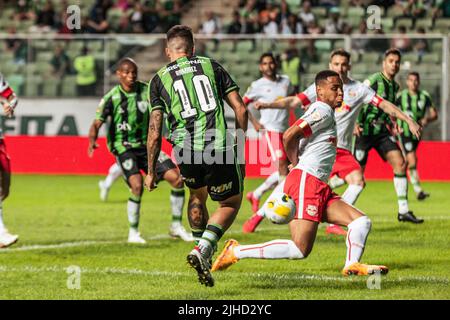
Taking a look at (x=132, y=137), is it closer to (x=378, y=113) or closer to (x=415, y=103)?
(x=378, y=113)

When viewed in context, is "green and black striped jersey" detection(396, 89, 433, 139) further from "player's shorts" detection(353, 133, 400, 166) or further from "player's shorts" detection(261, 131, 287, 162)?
"player's shorts" detection(353, 133, 400, 166)

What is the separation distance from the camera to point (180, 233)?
14.1 meters

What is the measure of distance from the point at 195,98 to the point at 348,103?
400cm

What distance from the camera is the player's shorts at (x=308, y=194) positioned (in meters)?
9.77

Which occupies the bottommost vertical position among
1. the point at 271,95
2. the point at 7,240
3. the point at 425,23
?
the point at 7,240

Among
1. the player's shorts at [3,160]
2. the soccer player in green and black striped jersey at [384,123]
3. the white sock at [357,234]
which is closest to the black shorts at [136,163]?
the player's shorts at [3,160]

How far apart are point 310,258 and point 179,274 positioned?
1.74 meters

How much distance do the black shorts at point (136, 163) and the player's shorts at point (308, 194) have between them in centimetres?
412

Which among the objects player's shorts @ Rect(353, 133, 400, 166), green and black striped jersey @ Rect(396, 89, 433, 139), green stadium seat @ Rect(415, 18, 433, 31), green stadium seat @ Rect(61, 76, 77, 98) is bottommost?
player's shorts @ Rect(353, 133, 400, 166)

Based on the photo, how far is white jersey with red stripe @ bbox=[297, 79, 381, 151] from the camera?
43.7 ft

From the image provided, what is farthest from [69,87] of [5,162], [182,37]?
[182,37]

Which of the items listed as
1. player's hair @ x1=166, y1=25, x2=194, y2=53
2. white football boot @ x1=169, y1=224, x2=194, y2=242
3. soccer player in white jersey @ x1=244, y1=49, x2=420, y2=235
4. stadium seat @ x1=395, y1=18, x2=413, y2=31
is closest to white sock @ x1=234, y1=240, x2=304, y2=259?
player's hair @ x1=166, y1=25, x2=194, y2=53

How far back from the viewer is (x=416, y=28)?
2591cm

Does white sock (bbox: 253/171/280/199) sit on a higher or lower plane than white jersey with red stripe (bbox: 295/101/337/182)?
lower
